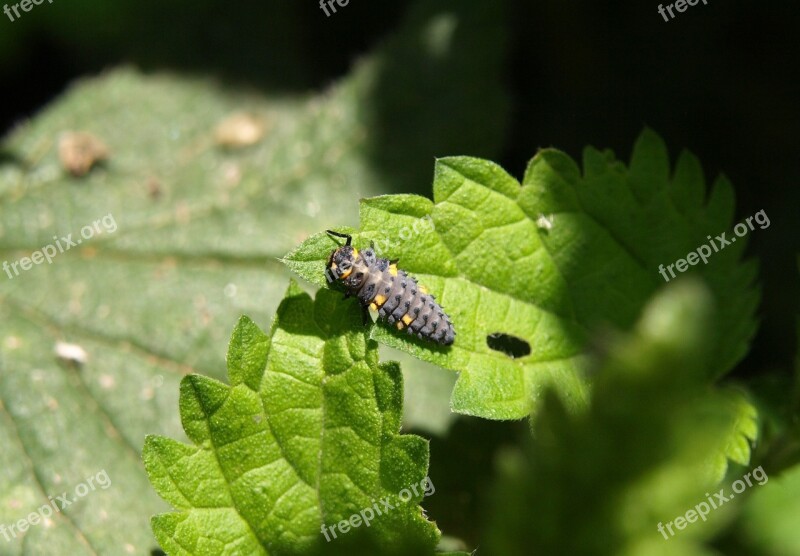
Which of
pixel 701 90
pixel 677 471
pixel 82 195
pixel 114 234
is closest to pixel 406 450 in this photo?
pixel 677 471

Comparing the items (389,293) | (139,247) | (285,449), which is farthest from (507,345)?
(139,247)

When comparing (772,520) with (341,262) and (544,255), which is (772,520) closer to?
(544,255)

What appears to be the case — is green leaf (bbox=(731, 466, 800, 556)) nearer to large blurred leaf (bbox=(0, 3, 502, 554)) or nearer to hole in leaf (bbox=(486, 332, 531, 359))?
hole in leaf (bbox=(486, 332, 531, 359))

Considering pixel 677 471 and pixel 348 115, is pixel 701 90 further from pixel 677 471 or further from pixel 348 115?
pixel 677 471

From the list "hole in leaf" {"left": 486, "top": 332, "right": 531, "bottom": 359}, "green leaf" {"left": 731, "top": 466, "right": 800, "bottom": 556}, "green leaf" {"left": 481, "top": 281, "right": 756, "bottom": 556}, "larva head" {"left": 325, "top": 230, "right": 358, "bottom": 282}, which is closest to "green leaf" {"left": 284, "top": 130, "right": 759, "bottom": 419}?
"larva head" {"left": 325, "top": 230, "right": 358, "bottom": 282}

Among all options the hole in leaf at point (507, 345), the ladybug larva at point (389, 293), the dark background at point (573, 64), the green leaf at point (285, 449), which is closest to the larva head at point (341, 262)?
the ladybug larva at point (389, 293)

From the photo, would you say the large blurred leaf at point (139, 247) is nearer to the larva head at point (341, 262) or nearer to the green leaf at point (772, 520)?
the larva head at point (341, 262)
